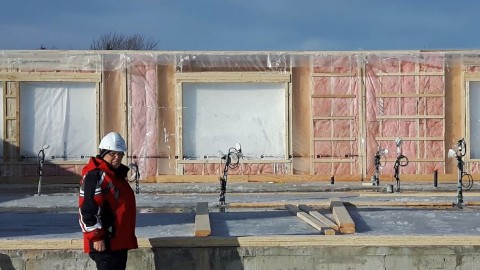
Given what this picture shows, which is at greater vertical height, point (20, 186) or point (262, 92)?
point (262, 92)

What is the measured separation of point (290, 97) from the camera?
22.2m

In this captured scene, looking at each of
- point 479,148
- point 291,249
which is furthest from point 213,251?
point 479,148

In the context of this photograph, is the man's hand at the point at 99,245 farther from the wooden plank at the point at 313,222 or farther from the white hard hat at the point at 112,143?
the wooden plank at the point at 313,222

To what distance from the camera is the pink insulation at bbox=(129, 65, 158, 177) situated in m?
22.0

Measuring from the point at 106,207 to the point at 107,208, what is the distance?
0.01m

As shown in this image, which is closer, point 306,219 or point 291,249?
point 291,249

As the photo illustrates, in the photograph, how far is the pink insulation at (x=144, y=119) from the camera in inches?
868

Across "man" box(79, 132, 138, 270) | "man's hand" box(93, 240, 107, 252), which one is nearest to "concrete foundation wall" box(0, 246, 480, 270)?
"man" box(79, 132, 138, 270)

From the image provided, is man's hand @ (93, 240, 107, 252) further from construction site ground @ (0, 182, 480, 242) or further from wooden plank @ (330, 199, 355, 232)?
wooden plank @ (330, 199, 355, 232)

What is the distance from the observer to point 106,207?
6562 mm

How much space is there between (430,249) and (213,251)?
2.16 meters

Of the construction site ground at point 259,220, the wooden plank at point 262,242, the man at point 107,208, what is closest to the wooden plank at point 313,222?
the construction site ground at point 259,220

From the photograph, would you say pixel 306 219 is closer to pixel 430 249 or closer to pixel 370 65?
pixel 430 249

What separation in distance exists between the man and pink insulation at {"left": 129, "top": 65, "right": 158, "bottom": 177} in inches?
602
